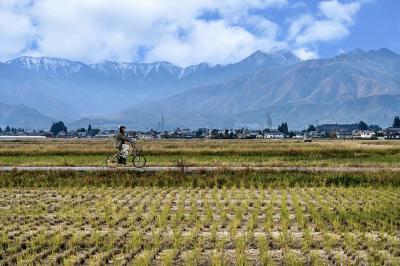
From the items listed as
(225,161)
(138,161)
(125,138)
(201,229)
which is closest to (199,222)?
(201,229)

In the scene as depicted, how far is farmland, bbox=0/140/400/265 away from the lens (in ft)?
34.5

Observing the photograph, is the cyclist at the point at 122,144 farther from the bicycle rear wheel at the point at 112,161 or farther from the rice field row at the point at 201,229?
the rice field row at the point at 201,229

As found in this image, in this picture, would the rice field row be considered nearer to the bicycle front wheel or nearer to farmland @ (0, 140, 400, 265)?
farmland @ (0, 140, 400, 265)

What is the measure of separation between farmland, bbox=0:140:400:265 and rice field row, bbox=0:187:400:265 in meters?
0.03

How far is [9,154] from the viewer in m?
54.1

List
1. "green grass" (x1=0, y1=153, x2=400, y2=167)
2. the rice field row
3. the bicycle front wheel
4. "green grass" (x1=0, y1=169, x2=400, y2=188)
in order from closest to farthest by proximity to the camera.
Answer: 1. the rice field row
2. "green grass" (x1=0, y1=169, x2=400, y2=188)
3. the bicycle front wheel
4. "green grass" (x1=0, y1=153, x2=400, y2=167)

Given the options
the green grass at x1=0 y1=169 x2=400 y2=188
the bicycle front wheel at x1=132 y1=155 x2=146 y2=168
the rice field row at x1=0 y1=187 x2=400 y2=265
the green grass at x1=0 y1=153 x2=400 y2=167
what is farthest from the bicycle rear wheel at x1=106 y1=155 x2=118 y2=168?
the rice field row at x1=0 y1=187 x2=400 y2=265

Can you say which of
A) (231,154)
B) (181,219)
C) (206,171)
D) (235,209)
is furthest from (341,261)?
(231,154)

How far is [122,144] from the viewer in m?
31.1

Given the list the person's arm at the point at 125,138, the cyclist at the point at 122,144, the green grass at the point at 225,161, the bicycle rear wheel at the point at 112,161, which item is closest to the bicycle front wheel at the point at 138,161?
the cyclist at the point at 122,144

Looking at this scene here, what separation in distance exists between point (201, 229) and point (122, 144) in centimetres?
1837

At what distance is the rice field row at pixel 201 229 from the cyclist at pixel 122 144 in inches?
381

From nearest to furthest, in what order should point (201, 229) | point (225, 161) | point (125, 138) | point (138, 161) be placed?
point (201, 229) → point (125, 138) → point (138, 161) → point (225, 161)

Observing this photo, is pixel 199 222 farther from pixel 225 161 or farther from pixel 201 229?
pixel 225 161
